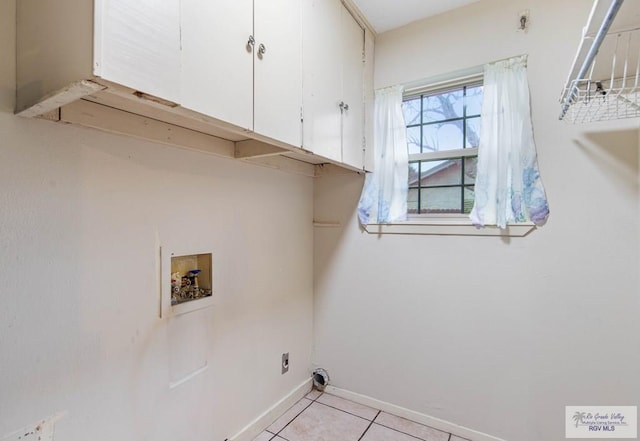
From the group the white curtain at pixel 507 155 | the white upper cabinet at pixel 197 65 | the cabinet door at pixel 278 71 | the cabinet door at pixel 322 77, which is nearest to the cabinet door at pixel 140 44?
the white upper cabinet at pixel 197 65

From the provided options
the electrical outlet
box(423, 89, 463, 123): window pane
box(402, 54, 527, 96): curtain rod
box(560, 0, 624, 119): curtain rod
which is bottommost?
box(560, 0, 624, 119): curtain rod

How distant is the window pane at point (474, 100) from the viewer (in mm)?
1971

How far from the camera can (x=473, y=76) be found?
1948 millimetres

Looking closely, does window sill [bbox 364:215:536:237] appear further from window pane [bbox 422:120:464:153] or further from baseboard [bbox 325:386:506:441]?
baseboard [bbox 325:386:506:441]

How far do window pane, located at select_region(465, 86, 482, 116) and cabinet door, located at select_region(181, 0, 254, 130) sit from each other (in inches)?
57.9

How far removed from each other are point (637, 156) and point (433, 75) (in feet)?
3.79

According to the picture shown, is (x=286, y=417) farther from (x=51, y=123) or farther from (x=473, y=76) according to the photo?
(x=473, y=76)

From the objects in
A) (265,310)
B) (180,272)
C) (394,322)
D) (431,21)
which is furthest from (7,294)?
(431,21)

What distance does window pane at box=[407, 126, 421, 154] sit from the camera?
2.16 m

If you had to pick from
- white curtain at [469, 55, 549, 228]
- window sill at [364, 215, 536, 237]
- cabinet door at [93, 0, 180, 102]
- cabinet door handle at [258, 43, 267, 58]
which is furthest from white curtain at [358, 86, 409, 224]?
cabinet door at [93, 0, 180, 102]

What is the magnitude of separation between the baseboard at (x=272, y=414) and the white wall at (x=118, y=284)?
4 cm

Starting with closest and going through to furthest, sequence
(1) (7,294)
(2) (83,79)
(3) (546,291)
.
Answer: (2) (83,79), (1) (7,294), (3) (546,291)

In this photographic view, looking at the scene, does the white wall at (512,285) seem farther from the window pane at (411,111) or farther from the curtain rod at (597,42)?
the curtain rod at (597,42)

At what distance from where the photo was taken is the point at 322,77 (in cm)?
168
